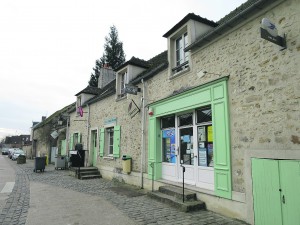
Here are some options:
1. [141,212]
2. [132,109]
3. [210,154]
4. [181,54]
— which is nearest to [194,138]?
[210,154]

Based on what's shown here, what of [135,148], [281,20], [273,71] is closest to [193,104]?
[273,71]

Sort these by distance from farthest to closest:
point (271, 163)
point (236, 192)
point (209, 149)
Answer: point (209, 149) < point (236, 192) < point (271, 163)

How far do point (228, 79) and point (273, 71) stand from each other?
1.23 m

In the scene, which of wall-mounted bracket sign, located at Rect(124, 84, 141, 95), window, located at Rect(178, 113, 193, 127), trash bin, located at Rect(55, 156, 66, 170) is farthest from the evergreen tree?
window, located at Rect(178, 113, 193, 127)

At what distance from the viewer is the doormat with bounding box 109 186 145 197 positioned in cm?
824

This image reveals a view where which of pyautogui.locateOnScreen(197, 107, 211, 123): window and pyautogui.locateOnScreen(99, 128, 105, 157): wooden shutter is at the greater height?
pyautogui.locateOnScreen(197, 107, 211, 123): window

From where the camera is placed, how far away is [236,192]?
5484 mm

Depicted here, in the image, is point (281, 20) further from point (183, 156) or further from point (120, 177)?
point (120, 177)

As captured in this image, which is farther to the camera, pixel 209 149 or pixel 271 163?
pixel 209 149

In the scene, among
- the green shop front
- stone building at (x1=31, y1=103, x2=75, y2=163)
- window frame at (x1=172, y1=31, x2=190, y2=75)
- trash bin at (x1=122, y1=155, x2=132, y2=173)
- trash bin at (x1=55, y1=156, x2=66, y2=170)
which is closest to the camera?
the green shop front

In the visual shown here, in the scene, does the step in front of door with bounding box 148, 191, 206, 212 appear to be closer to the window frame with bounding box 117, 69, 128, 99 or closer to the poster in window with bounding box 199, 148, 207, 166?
the poster in window with bounding box 199, 148, 207, 166

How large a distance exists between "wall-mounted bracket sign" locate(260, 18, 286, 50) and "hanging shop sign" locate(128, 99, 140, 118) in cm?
621

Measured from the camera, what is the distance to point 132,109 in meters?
10.4

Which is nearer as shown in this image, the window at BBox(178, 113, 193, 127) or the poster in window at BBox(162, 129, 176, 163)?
the window at BBox(178, 113, 193, 127)
